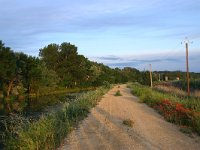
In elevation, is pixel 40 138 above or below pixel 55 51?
below

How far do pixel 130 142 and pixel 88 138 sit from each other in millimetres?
1551

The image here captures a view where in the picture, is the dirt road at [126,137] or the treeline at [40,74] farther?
the treeline at [40,74]

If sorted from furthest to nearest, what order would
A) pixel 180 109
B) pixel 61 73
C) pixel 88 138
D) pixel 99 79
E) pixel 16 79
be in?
1. pixel 99 79
2. pixel 61 73
3. pixel 16 79
4. pixel 180 109
5. pixel 88 138

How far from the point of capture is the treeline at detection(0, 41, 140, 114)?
56875mm

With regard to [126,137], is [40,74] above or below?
above

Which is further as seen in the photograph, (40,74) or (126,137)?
(40,74)

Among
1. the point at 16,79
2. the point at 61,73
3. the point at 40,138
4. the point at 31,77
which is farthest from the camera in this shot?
the point at 61,73

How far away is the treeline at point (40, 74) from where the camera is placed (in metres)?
56.9

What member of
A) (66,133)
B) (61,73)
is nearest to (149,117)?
(66,133)

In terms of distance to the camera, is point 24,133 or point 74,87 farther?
point 74,87

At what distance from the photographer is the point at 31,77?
220 ft

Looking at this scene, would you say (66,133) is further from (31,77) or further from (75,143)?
(31,77)

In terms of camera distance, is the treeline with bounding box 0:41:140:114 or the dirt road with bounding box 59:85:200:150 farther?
the treeline with bounding box 0:41:140:114

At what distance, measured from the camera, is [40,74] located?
2729 inches
